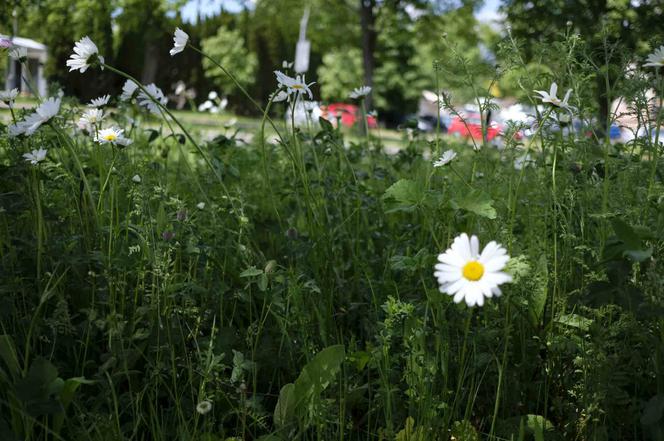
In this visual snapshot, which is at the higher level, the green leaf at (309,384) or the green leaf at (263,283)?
the green leaf at (263,283)

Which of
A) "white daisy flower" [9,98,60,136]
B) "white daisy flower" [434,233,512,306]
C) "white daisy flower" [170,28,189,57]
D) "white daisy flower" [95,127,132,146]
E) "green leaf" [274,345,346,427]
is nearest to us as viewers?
"white daisy flower" [434,233,512,306]

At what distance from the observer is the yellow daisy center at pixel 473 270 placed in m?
1.12

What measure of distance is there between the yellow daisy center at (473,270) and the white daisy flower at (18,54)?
4.97ft

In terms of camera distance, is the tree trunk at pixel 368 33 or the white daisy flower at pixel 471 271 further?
the tree trunk at pixel 368 33

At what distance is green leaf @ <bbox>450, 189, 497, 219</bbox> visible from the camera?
4.81 feet

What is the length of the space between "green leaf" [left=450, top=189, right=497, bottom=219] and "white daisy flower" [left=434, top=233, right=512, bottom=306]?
32 cm

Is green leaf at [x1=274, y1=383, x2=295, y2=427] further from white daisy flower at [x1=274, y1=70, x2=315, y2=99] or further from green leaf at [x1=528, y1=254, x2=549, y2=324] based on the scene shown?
white daisy flower at [x1=274, y1=70, x2=315, y2=99]

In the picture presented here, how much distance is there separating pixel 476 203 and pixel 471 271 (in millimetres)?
386

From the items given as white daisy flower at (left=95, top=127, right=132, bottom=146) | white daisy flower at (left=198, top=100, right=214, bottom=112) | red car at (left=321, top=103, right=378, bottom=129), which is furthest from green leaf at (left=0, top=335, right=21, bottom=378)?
white daisy flower at (left=198, top=100, right=214, bottom=112)

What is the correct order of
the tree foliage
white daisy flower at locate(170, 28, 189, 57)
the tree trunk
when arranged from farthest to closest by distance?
the tree foliage
the tree trunk
white daisy flower at locate(170, 28, 189, 57)

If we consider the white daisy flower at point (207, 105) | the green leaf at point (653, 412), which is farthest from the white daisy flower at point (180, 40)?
the white daisy flower at point (207, 105)

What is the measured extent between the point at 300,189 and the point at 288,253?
0.67 metres

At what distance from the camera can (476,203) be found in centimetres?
149

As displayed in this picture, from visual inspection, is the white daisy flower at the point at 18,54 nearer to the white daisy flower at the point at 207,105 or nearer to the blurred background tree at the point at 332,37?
the blurred background tree at the point at 332,37
